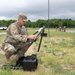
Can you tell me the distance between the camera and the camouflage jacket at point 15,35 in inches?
295

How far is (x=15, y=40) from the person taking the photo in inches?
309

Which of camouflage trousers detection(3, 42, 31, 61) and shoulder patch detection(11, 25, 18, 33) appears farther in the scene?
camouflage trousers detection(3, 42, 31, 61)

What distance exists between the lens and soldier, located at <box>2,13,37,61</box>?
7.53m

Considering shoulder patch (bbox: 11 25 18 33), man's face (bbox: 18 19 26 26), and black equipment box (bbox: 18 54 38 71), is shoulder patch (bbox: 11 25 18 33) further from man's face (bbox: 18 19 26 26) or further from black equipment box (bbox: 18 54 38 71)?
black equipment box (bbox: 18 54 38 71)

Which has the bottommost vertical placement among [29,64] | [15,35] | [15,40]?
[29,64]

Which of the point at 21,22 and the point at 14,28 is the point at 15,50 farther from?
the point at 21,22

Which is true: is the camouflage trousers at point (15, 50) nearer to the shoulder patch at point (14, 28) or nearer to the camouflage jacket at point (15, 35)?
the camouflage jacket at point (15, 35)

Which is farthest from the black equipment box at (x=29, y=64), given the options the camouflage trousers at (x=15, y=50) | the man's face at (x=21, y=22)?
the man's face at (x=21, y=22)

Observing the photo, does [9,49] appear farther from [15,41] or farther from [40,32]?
[40,32]

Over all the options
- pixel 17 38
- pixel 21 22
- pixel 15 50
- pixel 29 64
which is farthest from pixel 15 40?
pixel 29 64

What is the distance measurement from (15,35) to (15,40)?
343 millimetres

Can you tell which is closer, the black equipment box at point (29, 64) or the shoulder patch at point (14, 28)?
the black equipment box at point (29, 64)

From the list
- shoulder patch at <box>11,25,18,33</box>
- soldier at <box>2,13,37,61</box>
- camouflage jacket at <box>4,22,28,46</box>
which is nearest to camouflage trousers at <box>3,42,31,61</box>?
soldier at <box>2,13,37,61</box>

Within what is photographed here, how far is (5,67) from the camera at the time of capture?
24.4 feet
